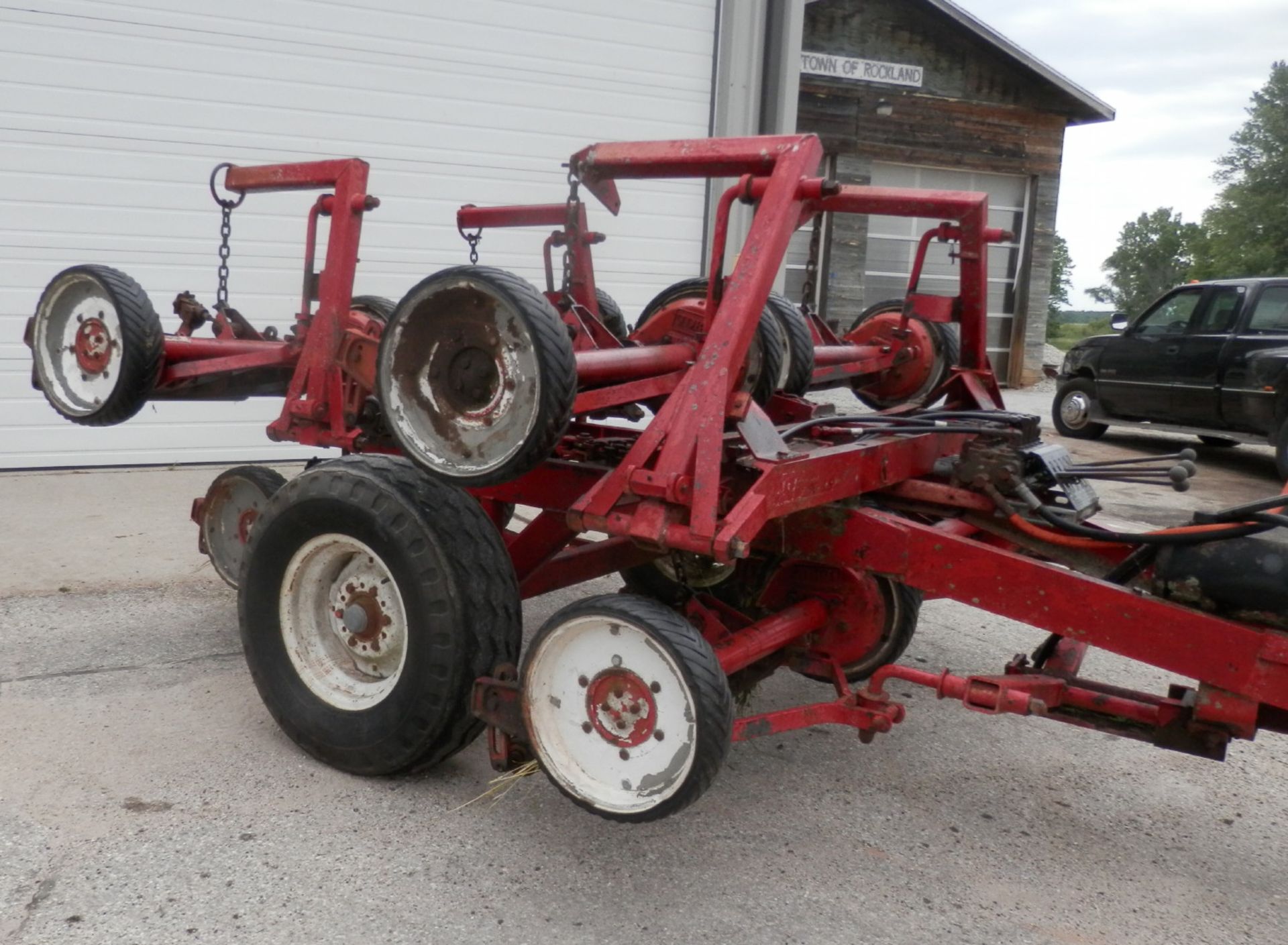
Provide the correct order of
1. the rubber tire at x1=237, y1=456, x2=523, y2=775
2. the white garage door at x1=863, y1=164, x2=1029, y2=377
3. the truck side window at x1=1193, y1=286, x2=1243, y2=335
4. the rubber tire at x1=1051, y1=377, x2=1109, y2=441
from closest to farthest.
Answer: the rubber tire at x1=237, y1=456, x2=523, y2=775 < the truck side window at x1=1193, y1=286, x2=1243, y2=335 < the rubber tire at x1=1051, y1=377, x2=1109, y2=441 < the white garage door at x1=863, y1=164, x2=1029, y2=377

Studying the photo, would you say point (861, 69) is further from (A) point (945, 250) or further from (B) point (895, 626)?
(B) point (895, 626)

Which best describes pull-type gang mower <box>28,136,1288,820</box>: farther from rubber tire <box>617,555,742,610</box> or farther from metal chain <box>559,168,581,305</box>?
rubber tire <box>617,555,742,610</box>

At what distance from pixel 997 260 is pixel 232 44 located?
11.6 meters

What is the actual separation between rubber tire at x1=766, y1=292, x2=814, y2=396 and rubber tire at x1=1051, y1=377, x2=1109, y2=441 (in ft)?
28.4

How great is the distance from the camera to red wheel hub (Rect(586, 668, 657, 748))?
2.53 m

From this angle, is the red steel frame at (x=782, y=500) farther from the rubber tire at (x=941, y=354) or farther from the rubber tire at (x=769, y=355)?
the rubber tire at (x=941, y=354)

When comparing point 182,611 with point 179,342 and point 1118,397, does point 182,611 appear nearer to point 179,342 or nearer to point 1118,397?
point 179,342

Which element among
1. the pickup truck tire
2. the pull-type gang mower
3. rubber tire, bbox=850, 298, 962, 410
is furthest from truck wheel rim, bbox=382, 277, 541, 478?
the pickup truck tire

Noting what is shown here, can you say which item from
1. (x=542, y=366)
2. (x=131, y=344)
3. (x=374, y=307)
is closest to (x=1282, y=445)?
(x=374, y=307)

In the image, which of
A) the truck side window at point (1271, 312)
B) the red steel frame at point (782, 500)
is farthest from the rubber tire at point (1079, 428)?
the red steel frame at point (782, 500)

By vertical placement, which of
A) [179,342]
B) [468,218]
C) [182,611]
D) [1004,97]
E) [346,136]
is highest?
[1004,97]

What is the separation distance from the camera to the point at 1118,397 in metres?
11.2

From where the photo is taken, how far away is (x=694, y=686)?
2408 millimetres

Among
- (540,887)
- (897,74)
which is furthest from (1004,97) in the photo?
(540,887)
